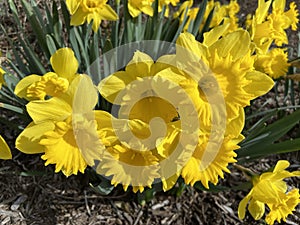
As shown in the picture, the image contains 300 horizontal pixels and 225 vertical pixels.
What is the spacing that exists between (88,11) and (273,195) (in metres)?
1.05

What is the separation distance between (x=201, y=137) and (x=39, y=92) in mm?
571

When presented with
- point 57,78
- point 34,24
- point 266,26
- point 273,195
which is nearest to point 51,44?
point 34,24

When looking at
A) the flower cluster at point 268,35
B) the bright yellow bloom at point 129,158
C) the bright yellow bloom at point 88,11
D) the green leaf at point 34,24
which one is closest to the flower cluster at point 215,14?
the flower cluster at point 268,35

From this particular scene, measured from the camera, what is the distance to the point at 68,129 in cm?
141

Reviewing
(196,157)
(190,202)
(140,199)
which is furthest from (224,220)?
(196,157)

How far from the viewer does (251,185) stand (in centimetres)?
179

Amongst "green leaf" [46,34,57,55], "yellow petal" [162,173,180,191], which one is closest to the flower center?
"yellow petal" [162,173,180,191]

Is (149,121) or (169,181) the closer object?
(149,121)

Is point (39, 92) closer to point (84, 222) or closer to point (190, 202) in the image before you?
point (84, 222)

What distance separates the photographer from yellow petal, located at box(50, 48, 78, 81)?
1456 mm

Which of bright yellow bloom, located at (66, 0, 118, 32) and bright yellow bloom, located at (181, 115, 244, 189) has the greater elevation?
bright yellow bloom, located at (66, 0, 118, 32)

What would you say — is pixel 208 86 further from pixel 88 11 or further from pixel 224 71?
pixel 88 11

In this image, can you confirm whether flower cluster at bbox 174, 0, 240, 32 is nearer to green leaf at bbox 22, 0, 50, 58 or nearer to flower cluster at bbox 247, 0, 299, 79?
flower cluster at bbox 247, 0, 299, 79

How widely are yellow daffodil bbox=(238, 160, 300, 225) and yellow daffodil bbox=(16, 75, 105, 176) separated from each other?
27.1 inches
